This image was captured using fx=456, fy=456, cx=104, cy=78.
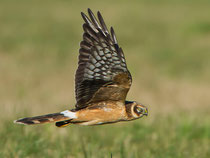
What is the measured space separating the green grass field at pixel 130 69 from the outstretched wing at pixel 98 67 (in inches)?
26.2

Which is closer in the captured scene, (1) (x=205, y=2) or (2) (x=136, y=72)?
(2) (x=136, y=72)

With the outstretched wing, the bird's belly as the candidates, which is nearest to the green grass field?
the bird's belly

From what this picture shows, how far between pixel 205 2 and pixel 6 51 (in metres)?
14.2

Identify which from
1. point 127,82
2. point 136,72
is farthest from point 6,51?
point 127,82

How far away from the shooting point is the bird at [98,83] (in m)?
4.48

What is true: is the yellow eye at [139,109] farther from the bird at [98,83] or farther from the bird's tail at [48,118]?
the bird's tail at [48,118]

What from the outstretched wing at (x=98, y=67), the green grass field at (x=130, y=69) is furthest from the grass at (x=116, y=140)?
the outstretched wing at (x=98, y=67)

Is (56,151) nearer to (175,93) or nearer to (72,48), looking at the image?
(175,93)

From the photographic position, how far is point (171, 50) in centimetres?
1403

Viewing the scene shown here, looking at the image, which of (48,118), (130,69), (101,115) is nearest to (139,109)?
(101,115)

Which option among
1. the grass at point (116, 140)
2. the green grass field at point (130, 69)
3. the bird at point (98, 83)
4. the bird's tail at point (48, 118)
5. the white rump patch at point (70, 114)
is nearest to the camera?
the bird's tail at point (48, 118)

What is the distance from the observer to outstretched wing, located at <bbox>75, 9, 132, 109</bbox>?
4.48m

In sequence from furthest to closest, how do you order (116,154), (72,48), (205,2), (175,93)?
1. (205,2)
2. (72,48)
3. (175,93)
4. (116,154)

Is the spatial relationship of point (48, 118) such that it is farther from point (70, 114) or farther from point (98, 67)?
point (98, 67)
